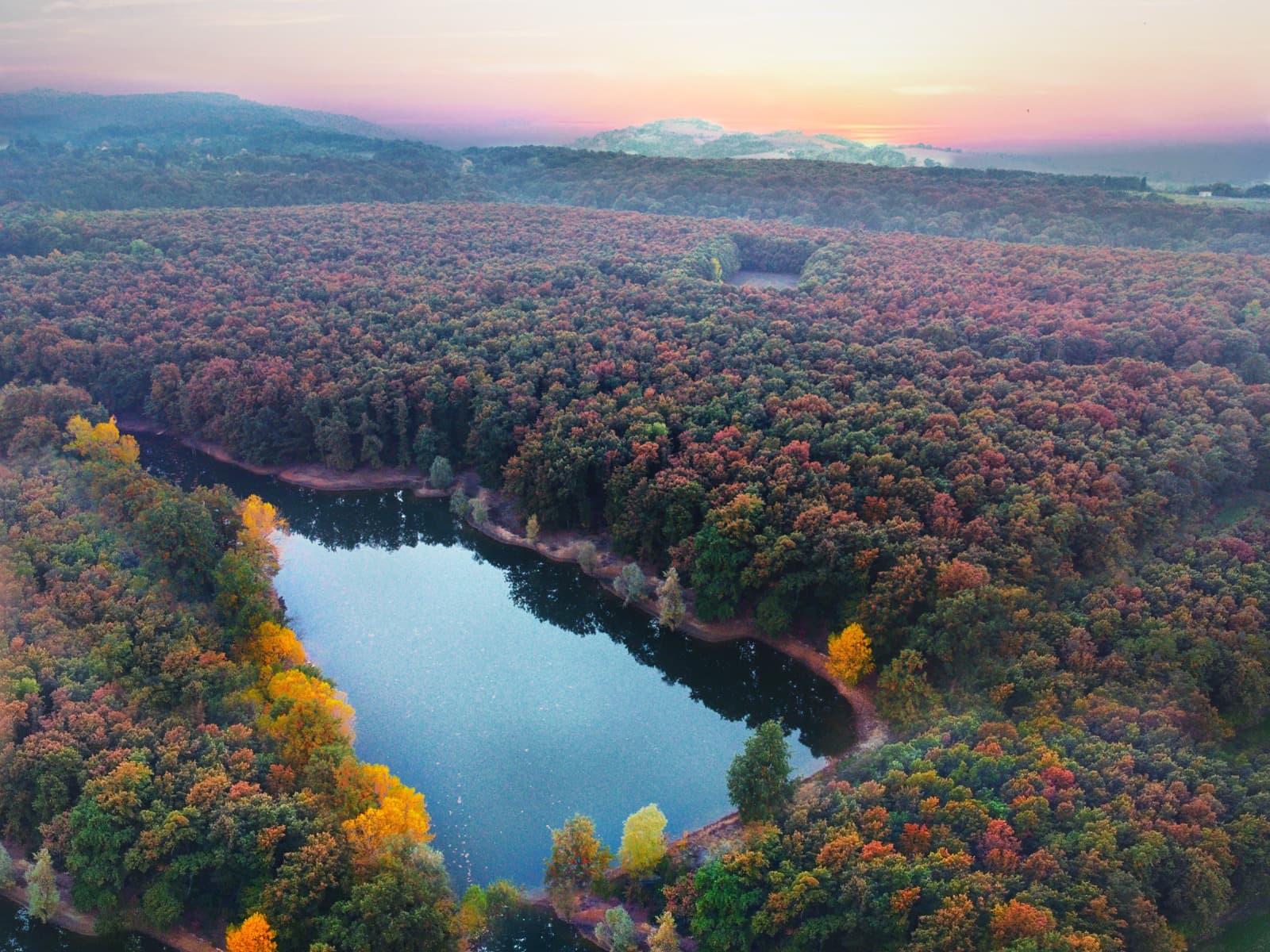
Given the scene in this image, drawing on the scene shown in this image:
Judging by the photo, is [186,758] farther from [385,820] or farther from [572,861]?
[572,861]

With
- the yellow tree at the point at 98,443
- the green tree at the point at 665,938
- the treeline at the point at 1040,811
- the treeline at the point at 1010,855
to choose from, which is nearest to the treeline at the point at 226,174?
the yellow tree at the point at 98,443

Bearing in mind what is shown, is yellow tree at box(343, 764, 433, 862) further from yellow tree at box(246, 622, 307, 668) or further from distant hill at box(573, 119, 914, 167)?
distant hill at box(573, 119, 914, 167)

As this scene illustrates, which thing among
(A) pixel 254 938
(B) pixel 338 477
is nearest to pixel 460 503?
(B) pixel 338 477

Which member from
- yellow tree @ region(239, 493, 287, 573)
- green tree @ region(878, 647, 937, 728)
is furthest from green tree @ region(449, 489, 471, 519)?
green tree @ region(878, 647, 937, 728)

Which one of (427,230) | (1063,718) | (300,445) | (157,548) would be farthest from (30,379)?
(1063,718)

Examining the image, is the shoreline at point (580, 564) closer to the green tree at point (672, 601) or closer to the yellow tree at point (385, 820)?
the green tree at point (672, 601)
